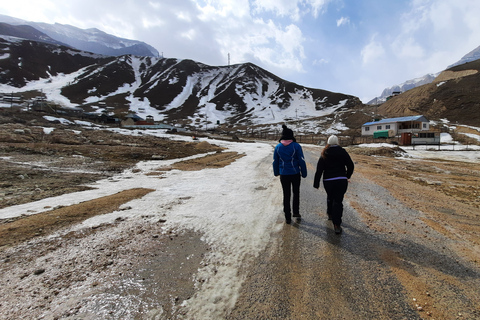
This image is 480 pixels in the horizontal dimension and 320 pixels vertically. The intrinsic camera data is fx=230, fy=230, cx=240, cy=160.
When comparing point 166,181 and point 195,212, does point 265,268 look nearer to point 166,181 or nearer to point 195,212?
point 195,212

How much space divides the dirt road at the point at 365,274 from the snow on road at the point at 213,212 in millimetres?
318

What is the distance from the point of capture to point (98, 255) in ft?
12.4

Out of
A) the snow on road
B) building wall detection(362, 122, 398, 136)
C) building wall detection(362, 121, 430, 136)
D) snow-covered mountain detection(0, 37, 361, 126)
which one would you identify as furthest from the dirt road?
snow-covered mountain detection(0, 37, 361, 126)

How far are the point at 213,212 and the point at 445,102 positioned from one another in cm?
9223

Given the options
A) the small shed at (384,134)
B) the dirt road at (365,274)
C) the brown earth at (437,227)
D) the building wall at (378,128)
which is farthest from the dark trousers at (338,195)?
the building wall at (378,128)

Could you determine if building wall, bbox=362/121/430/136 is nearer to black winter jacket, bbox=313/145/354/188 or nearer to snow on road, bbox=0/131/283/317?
snow on road, bbox=0/131/283/317

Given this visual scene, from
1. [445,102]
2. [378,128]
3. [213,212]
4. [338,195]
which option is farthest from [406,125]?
[213,212]

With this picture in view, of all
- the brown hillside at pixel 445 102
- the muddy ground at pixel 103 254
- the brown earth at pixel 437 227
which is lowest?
the brown earth at pixel 437 227

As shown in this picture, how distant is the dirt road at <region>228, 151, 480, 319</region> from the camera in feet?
8.59

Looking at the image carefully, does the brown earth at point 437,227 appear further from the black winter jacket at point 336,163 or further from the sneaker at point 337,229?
the black winter jacket at point 336,163

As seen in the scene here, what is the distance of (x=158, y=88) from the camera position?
147 meters

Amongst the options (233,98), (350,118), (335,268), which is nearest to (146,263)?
(335,268)

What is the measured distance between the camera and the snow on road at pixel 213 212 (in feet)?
10.2

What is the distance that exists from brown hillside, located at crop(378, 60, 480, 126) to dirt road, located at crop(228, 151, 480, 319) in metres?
75.4
